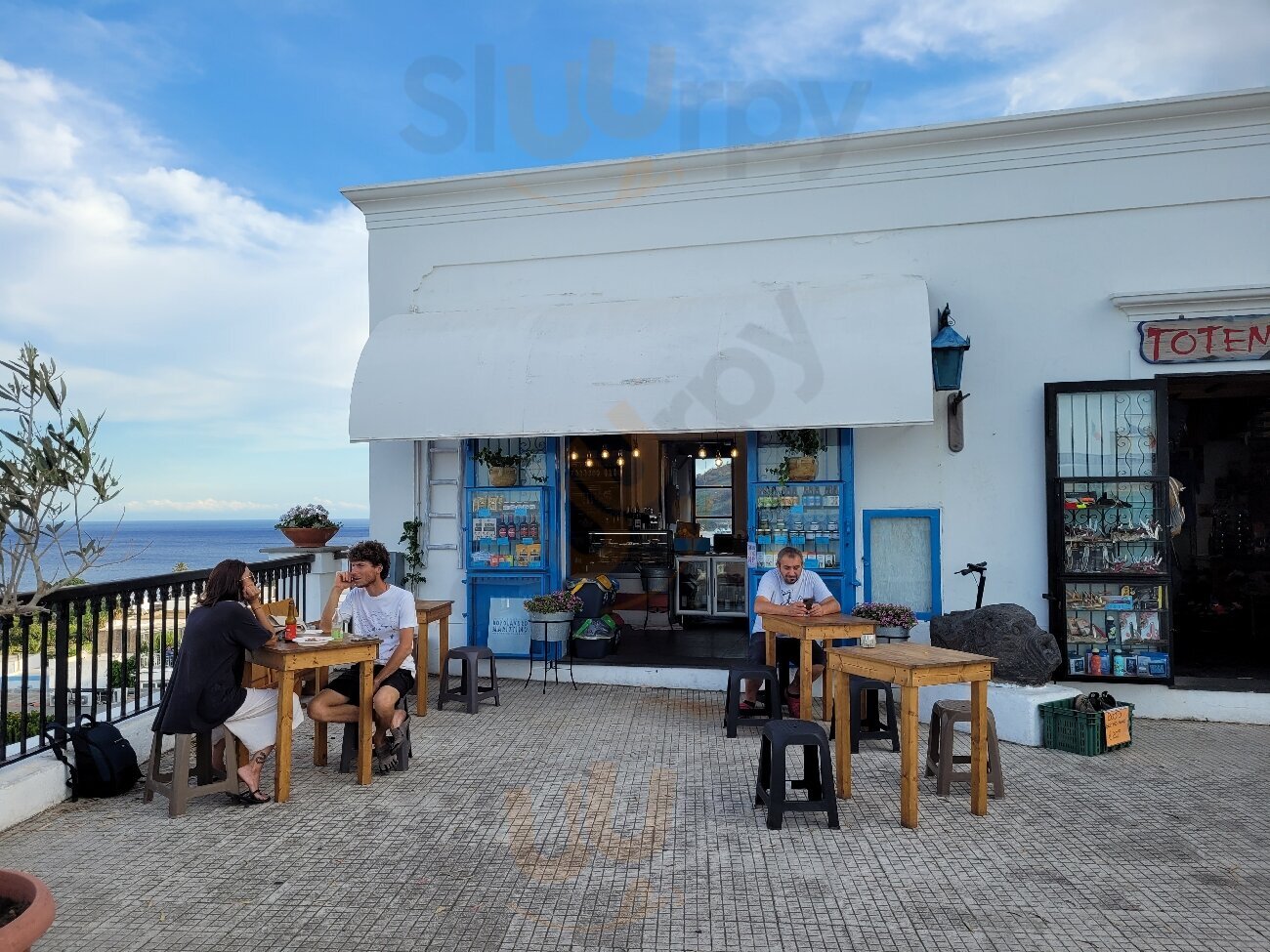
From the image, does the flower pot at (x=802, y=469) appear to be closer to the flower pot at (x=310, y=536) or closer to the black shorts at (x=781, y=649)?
the black shorts at (x=781, y=649)

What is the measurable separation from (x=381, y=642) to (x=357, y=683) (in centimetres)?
34

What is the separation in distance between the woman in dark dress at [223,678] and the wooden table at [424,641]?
2.24 meters

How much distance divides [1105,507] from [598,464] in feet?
28.5

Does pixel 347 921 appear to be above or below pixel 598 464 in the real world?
below

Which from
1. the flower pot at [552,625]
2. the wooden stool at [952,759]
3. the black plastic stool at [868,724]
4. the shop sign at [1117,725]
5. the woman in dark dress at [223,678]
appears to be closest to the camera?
the woman in dark dress at [223,678]

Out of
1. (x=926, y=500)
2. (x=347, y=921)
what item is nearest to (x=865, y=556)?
(x=926, y=500)

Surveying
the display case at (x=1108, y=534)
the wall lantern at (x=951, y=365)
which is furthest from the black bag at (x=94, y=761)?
the display case at (x=1108, y=534)

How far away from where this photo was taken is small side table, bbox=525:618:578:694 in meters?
8.50

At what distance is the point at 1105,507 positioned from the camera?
7.69 m

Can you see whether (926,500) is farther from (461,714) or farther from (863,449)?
(461,714)

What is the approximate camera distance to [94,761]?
17.7 ft

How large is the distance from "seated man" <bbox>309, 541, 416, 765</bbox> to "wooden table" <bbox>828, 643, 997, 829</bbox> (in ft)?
9.68

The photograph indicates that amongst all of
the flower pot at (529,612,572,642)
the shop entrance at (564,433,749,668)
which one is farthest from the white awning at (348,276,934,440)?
the flower pot at (529,612,572,642)

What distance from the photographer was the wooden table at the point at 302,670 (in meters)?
5.27
